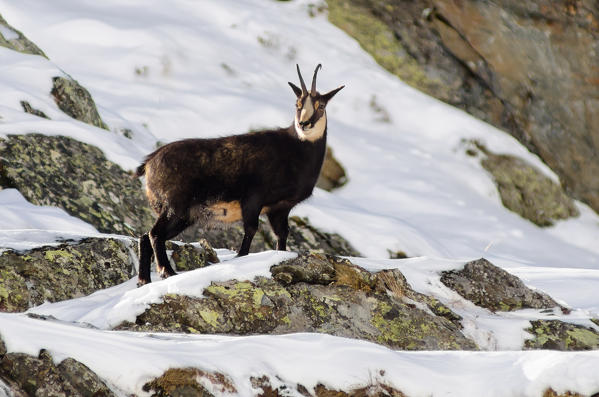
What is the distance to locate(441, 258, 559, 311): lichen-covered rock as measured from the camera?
843 centimetres

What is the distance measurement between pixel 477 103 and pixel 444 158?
2.83 meters

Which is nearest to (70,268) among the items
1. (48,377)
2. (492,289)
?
(48,377)

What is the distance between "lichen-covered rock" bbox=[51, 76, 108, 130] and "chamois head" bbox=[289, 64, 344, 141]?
6.85 metres

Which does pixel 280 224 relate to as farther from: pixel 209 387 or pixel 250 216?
pixel 209 387

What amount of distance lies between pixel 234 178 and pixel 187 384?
358cm

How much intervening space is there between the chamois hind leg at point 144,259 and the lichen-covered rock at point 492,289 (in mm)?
2964

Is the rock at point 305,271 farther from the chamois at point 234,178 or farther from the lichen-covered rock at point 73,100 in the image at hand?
the lichen-covered rock at point 73,100

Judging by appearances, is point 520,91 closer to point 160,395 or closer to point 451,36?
point 451,36

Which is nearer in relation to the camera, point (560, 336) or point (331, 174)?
point (560, 336)

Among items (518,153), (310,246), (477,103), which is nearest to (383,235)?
(310,246)

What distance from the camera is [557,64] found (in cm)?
2323

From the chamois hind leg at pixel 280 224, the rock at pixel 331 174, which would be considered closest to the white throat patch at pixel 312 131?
the chamois hind leg at pixel 280 224

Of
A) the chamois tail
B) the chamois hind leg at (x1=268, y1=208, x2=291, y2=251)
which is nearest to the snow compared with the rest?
the chamois tail

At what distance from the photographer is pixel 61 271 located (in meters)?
7.44
